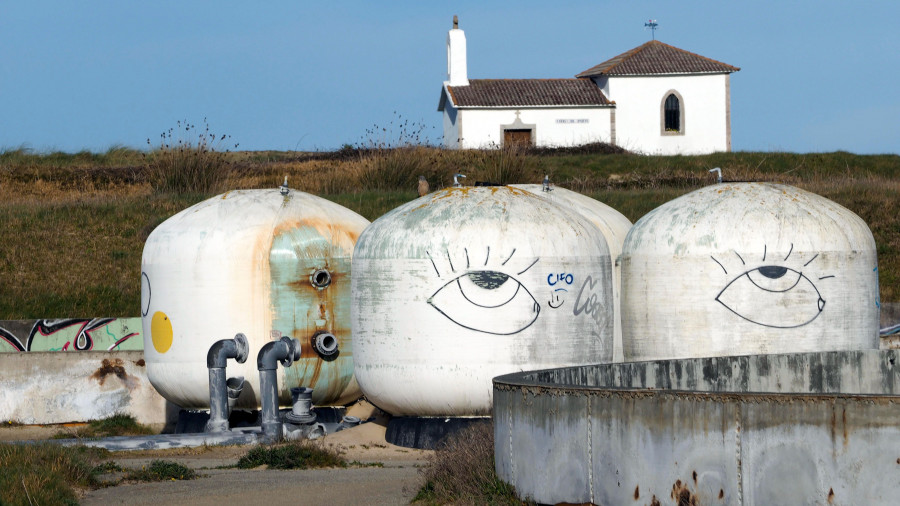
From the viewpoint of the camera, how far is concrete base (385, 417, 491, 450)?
13.8 m

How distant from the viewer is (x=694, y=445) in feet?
25.1

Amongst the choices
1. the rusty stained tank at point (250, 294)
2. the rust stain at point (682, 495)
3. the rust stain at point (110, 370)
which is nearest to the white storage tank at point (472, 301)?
the rusty stained tank at point (250, 294)

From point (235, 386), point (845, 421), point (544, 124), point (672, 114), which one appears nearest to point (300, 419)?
point (235, 386)

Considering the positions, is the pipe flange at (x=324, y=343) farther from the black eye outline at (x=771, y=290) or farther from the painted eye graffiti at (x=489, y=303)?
the black eye outline at (x=771, y=290)

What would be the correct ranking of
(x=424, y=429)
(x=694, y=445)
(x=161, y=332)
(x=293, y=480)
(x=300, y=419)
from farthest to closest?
(x=161, y=332) < (x=300, y=419) < (x=424, y=429) < (x=293, y=480) < (x=694, y=445)

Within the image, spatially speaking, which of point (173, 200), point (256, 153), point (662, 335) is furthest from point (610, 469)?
point (256, 153)

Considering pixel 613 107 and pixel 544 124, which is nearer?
pixel 544 124

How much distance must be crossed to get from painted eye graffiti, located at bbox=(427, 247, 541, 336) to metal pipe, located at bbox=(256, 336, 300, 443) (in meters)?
2.66

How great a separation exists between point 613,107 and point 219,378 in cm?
3874

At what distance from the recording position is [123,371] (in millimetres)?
18953

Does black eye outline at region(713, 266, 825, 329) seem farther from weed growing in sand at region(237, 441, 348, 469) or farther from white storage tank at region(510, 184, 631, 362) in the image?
weed growing in sand at region(237, 441, 348, 469)

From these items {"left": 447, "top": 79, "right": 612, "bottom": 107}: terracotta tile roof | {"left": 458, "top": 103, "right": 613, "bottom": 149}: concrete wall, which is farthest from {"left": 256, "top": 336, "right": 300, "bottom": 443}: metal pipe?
{"left": 447, "top": 79, "right": 612, "bottom": 107}: terracotta tile roof

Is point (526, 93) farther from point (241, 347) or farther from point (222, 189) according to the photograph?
point (241, 347)

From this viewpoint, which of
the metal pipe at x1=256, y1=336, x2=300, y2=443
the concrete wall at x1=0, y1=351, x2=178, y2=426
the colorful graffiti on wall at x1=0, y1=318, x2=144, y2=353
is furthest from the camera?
the colorful graffiti on wall at x1=0, y1=318, x2=144, y2=353
